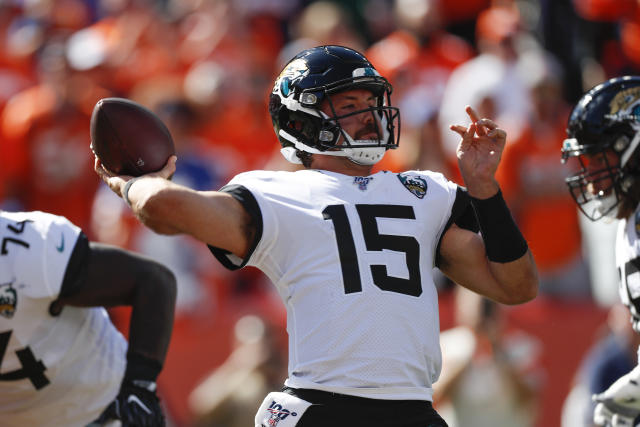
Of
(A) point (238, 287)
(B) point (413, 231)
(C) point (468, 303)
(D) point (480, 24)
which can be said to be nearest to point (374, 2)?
(D) point (480, 24)

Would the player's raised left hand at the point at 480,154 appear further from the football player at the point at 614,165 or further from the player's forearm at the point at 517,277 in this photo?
the football player at the point at 614,165

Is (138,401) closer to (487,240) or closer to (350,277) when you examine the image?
(350,277)

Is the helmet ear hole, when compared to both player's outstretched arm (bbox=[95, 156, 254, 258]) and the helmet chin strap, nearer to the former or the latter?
the helmet chin strap

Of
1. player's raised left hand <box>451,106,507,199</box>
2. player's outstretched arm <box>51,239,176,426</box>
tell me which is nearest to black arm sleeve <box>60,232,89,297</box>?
player's outstretched arm <box>51,239,176,426</box>

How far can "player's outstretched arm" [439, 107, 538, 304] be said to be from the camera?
360 centimetres

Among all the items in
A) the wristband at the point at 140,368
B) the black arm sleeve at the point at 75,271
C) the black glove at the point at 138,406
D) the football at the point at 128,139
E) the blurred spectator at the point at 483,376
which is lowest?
the blurred spectator at the point at 483,376

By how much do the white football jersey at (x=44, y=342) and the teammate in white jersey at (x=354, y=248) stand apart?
1.77ft

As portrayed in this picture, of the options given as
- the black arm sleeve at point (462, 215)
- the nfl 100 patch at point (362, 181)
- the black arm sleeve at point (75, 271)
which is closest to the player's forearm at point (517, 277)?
the black arm sleeve at point (462, 215)

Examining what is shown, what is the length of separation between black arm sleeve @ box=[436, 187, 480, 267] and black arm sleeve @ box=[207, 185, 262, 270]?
661 millimetres

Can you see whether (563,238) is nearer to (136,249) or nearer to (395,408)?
(136,249)

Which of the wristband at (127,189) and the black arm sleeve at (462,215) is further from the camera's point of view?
the black arm sleeve at (462,215)

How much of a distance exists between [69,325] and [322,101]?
1.40 metres

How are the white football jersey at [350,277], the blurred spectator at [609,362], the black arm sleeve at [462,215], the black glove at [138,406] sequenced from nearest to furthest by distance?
the white football jersey at [350,277] → the black arm sleeve at [462,215] → the black glove at [138,406] → the blurred spectator at [609,362]

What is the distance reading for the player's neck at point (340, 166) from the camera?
3.82 m
